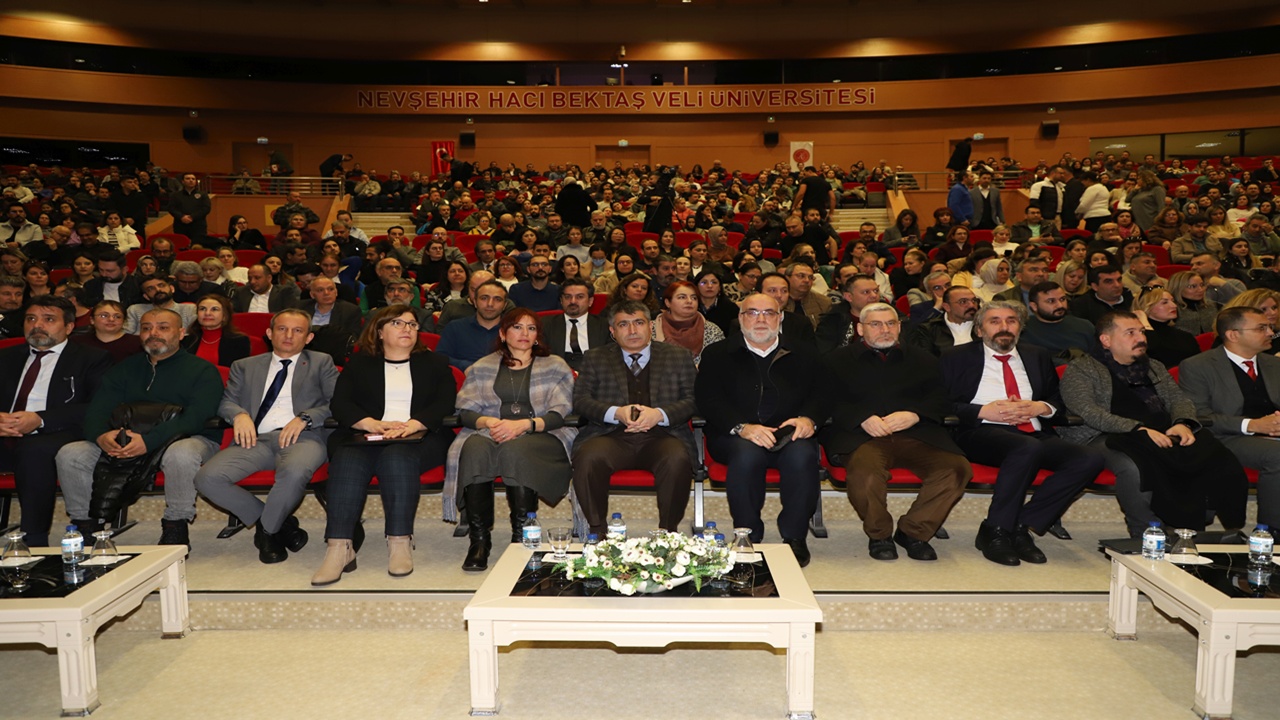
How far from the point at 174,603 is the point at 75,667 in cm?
56

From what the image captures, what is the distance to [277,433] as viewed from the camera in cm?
379

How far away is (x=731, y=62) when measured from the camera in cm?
1830

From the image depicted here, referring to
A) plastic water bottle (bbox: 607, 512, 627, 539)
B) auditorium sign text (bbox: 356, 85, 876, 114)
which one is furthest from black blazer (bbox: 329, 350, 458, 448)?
auditorium sign text (bbox: 356, 85, 876, 114)

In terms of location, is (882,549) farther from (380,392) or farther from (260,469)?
(260,469)

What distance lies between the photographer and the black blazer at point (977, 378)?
3867 mm

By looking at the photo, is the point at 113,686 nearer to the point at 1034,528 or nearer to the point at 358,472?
the point at 358,472

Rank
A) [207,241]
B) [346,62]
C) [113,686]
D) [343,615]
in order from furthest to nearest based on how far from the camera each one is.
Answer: [346,62], [207,241], [343,615], [113,686]

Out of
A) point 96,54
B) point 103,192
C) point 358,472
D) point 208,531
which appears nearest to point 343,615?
point 358,472

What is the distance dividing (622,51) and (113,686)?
16891 mm

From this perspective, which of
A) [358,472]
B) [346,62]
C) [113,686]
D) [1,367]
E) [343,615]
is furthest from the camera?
[346,62]

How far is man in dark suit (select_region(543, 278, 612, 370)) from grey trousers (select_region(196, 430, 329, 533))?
4.91 feet

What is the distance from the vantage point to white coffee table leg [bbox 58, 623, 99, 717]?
2.50 m

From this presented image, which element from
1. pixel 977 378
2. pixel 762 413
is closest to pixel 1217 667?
pixel 977 378

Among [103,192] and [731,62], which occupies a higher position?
[731,62]
